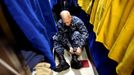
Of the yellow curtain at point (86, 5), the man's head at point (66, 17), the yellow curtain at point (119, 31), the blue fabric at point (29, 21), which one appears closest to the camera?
the blue fabric at point (29, 21)

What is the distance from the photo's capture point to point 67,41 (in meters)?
2.04

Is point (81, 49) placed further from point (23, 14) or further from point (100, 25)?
point (23, 14)

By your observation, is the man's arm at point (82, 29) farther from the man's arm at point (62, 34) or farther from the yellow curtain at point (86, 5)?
the yellow curtain at point (86, 5)

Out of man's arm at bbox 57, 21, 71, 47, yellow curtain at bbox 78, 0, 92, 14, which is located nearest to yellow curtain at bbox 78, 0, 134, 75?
yellow curtain at bbox 78, 0, 92, 14

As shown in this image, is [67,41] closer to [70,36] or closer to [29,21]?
[70,36]

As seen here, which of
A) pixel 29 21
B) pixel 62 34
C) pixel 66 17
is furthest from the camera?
pixel 62 34

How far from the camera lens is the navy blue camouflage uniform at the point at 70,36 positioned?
1972 millimetres

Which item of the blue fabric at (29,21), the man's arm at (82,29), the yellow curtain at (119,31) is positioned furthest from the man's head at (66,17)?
the blue fabric at (29,21)

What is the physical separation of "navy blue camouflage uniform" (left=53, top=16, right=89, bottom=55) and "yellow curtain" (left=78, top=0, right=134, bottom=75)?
0.80 metres

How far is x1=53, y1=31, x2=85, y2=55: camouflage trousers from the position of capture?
1.98m

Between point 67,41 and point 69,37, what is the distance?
6cm

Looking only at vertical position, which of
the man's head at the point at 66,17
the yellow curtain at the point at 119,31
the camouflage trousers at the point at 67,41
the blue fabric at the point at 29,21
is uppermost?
the blue fabric at the point at 29,21

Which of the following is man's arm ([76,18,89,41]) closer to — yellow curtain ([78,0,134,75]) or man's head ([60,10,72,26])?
man's head ([60,10,72,26])

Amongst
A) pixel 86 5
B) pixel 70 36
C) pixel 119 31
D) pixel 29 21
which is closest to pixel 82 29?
pixel 70 36
